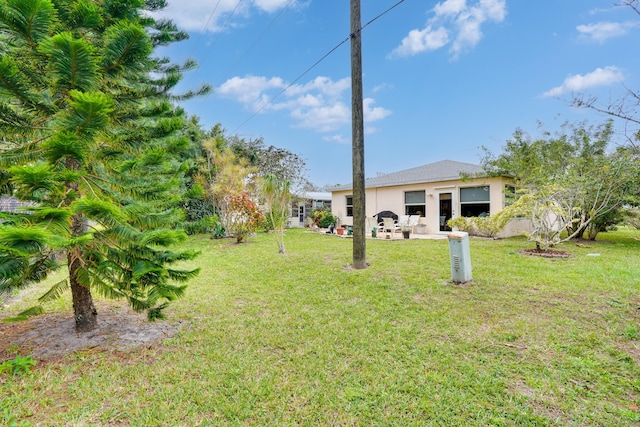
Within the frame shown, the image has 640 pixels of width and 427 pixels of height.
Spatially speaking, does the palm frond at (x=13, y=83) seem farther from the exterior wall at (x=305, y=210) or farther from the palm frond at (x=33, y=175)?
the exterior wall at (x=305, y=210)

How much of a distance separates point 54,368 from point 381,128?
16.9 meters

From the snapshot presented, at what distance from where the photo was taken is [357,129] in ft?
23.9

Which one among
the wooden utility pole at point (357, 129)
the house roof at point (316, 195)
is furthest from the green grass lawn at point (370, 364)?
the house roof at point (316, 195)

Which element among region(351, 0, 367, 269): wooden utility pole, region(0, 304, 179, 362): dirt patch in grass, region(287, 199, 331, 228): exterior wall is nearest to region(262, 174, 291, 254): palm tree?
region(351, 0, 367, 269): wooden utility pole

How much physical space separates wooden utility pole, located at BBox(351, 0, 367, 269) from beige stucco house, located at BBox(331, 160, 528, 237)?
8728 millimetres

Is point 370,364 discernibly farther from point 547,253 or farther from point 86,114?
point 547,253

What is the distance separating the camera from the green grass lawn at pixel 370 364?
2.32 metres

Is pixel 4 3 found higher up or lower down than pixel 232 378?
higher up

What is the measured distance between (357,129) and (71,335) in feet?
21.2

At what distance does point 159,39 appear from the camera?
152 inches

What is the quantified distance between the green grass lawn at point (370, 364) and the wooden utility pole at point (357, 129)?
6.55 feet

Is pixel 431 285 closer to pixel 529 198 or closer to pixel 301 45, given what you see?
pixel 529 198

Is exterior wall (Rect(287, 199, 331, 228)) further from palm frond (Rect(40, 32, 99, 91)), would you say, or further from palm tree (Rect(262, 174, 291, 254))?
palm frond (Rect(40, 32, 99, 91))

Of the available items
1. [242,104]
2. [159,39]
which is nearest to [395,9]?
[159,39]
